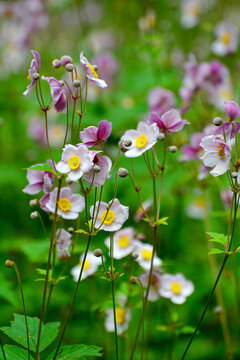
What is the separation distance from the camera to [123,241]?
234 centimetres

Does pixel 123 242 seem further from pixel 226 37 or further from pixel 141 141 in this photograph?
pixel 226 37

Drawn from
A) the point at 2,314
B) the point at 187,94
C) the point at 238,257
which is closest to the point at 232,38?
the point at 187,94

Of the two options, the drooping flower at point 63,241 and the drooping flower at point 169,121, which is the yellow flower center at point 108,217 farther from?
the drooping flower at point 169,121

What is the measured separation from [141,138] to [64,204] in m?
0.39

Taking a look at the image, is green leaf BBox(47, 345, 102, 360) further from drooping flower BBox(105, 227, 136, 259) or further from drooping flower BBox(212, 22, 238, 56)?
drooping flower BBox(212, 22, 238, 56)

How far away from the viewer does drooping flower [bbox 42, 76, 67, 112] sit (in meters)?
1.69

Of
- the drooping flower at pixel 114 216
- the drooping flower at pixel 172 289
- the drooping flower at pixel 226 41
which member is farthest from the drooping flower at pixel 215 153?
the drooping flower at pixel 226 41

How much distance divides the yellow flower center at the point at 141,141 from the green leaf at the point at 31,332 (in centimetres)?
79

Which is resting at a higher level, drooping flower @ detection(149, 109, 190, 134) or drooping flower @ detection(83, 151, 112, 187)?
drooping flower @ detection(149, 109, 190, 134)

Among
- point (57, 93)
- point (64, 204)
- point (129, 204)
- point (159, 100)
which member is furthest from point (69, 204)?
point (129, 204)

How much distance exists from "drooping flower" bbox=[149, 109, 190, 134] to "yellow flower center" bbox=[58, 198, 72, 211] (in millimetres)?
469

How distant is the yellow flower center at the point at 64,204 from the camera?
5.97 feet

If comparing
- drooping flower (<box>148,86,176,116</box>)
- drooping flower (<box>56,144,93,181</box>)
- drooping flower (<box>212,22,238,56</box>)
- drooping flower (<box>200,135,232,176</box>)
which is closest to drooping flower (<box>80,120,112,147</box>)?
drooping flower (<box>56,144,93,181</box>)

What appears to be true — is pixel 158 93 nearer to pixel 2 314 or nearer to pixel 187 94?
pixel 187 94
